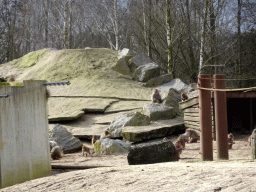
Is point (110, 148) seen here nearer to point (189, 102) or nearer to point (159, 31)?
point (189, 102)

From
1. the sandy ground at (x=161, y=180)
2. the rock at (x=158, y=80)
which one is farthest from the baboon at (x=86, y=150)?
the rock at (x=158, y=80)

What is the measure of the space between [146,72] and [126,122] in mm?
6585

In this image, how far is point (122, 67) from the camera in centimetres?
1620

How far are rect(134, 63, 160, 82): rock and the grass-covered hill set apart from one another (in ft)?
1.73

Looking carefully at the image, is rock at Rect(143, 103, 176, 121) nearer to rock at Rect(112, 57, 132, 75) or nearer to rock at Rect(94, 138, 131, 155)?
rock at Rect(94, 138, 131, 155)

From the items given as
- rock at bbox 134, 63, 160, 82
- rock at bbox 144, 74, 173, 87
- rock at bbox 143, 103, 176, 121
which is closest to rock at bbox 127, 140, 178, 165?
rock at bbox 143, 103, 176, 121

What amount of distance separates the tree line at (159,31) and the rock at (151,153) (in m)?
9.67

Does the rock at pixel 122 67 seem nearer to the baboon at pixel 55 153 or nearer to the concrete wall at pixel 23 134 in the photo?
the baboon at pixel 55 153

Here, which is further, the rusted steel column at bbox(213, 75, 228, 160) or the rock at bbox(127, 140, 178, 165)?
the rock at bbox(127, 140, 178, 165)

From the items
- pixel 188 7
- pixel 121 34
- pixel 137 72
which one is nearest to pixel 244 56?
pixel 188 7

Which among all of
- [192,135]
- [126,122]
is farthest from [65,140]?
[192,135]

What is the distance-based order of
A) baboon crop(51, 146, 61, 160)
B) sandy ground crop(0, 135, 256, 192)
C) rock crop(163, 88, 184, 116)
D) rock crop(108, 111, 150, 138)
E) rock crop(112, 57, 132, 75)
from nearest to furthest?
sandy ground crop(0, 135, 256, 192) < baboon crop(51, 146, 61, 160) < rock crop(108, 111, 150, 138) < rock crop(163, 88, 184, 116) < rock crop(112, 57, 132, 75)

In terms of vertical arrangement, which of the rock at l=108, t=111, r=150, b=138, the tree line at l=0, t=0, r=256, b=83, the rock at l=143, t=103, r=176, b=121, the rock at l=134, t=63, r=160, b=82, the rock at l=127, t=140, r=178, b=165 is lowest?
the rock at l=127, t=140, r=178, b=165

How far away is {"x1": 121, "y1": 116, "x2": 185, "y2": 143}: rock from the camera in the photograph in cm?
848
